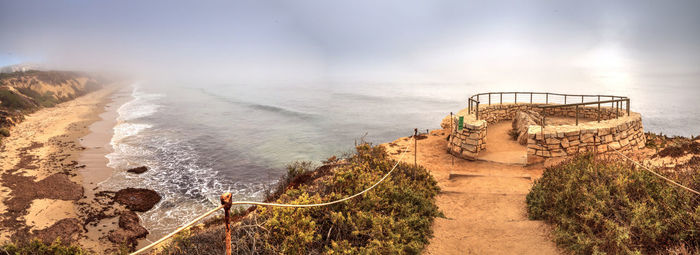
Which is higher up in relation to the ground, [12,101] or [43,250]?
[12,101]

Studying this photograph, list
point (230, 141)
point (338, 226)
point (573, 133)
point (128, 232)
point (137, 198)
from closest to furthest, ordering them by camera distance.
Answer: point (338, 226)
point (128, 232)
point (573, 133)
point (137, 198)
point (230, 141)

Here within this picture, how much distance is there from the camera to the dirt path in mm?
5051

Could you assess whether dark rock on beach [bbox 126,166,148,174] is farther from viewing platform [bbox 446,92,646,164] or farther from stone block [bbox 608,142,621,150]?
stone block [bbox 608,142,621,150]

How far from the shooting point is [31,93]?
38500 mm

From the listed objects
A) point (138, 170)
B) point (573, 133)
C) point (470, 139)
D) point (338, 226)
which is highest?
point (573, 133)

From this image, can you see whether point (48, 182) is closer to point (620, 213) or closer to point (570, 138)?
point (620, 213)

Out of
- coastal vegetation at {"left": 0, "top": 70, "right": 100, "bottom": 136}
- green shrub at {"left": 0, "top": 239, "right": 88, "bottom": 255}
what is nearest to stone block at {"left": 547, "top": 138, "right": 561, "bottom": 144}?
green shrub at {"left": 0, "top": 239, "right": 88, "bottom": 255}

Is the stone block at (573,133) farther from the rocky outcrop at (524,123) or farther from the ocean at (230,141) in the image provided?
the ocean at (230,141)

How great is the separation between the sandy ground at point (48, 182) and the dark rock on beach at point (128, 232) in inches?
16.0

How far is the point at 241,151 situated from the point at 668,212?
20.1 meters

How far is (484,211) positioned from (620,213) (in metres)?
2.72

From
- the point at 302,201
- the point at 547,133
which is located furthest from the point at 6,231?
the point at 547,133

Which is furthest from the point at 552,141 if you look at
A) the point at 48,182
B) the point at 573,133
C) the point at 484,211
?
the point at 48,182

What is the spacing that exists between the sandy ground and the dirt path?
Answer: 8.58 meters
